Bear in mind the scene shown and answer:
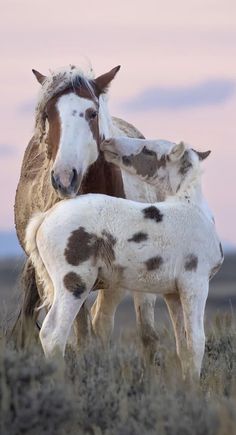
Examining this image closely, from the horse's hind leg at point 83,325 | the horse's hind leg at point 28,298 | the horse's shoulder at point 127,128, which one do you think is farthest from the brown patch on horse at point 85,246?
the horse's shoulder at point 127,128

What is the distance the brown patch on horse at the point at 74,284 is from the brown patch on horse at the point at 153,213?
2.16 ft

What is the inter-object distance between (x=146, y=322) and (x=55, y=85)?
242cm

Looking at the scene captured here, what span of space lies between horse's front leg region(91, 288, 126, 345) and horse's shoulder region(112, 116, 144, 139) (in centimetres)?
193

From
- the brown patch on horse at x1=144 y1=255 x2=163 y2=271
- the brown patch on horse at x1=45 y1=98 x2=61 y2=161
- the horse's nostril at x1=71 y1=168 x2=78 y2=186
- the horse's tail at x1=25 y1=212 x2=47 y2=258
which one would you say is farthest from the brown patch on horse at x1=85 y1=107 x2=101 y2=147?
the brown patch on horse at x1=144 y1=255 x2=163 y2=271

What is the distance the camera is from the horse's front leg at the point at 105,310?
34.2ft

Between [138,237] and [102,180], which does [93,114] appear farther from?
[138,237]

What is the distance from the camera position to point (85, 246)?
307 inches

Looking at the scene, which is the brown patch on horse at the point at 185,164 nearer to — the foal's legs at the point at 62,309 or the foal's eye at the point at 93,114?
the foal's eye at the point at 93,114

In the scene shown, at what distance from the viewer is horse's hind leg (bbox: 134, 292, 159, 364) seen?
10141 mm

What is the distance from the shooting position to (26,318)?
11062 millimetres

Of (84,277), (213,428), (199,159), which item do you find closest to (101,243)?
(84,277)

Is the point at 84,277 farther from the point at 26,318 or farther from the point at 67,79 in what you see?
the point at 26,318

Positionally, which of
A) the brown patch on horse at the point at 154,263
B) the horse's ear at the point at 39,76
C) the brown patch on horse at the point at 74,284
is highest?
the horse's ear at the point at 39,76

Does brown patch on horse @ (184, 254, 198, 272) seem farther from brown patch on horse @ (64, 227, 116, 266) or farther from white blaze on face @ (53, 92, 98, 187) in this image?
white blaze on face @ (53, 92, 98, 187)
